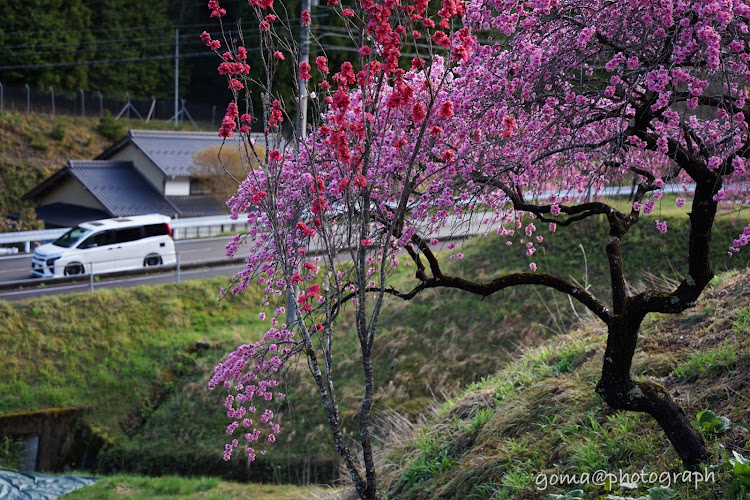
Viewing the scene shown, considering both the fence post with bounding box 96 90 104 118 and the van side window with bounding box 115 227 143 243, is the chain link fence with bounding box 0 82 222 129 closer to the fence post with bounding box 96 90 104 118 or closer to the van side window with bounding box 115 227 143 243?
the fence post with bounding box 96 90 104 118

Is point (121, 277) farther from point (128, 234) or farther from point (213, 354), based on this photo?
point (213, 354)

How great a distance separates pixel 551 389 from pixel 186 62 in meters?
38.6

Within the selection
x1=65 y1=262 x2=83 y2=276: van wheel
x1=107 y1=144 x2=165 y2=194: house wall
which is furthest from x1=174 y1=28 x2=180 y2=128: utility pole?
x1=65 y1=262 x2=83 y2=276: van wheel

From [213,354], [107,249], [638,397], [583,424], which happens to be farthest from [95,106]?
[638,397]

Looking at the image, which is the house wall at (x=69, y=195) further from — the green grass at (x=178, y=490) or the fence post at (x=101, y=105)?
the green grass at (x=178, y=490)

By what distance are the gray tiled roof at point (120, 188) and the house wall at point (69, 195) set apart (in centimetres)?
48

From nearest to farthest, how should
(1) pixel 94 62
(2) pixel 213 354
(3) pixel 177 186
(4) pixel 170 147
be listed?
(2) pixel 213 354 → (3) pixel 177 186 → (4) pixel 170 147 → (1) pixel 94 62

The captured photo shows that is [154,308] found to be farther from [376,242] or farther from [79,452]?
[376,242]

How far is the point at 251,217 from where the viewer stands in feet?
18.7

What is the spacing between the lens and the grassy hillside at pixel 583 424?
504 cm

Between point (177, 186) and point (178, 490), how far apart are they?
59.4 feet

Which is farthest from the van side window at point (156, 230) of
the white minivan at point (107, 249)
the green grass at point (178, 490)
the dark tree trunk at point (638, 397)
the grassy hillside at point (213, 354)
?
the dark tree trunk at point (638, 397)

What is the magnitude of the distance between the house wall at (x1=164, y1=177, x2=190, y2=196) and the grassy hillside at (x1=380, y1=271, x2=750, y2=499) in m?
20.4

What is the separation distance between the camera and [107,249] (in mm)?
17328
